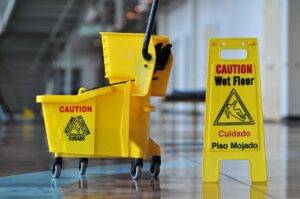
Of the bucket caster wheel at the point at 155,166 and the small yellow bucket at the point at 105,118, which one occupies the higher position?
the small yellow bucket at the point at 105,118

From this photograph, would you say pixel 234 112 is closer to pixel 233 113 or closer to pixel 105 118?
pixel 233 113

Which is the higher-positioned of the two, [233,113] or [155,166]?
[233,113]

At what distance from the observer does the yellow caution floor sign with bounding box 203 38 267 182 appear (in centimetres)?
591

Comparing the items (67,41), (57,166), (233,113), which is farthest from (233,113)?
(67,41)

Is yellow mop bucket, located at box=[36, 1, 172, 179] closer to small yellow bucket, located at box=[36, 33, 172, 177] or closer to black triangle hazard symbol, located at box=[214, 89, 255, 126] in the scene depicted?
small yellow bucket, located at box=[36, 33, 172, 177]

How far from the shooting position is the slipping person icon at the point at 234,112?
596cm

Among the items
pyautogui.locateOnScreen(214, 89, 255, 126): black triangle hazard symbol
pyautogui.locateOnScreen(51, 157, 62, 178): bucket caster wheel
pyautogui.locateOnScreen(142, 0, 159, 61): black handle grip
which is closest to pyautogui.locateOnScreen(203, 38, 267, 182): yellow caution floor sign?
pyautogui.locateOnScreen(214, 89, 255, 126): black triangle hazard symbol

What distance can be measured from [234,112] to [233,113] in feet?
0.04

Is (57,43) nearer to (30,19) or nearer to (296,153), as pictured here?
(30,19)

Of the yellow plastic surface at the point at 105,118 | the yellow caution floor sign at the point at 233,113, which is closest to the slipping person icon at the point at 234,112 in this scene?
the yellow caution floor sign at the point at 233,113

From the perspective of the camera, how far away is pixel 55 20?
21.1 m

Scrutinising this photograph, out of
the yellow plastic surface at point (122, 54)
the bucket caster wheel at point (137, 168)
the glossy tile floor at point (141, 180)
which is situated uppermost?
the yellow plastic surface at point (122, 54)

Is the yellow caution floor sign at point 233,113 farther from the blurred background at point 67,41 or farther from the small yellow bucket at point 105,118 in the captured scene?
the blurred background at point 67,41

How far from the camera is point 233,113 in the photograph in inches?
235
